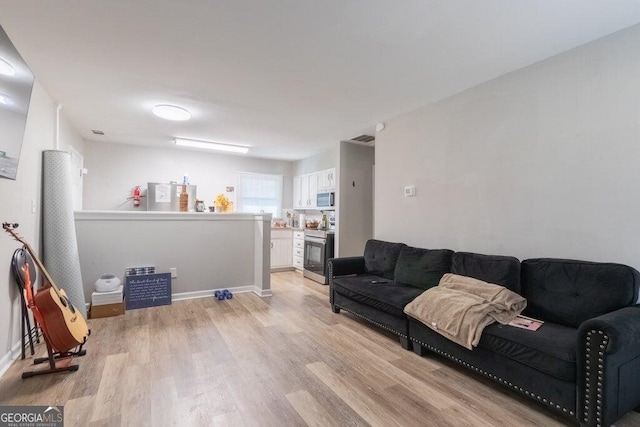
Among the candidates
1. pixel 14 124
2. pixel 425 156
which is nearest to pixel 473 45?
pixel 425 156

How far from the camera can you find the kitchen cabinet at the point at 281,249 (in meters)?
6.14

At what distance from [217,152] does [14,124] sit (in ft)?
13.3

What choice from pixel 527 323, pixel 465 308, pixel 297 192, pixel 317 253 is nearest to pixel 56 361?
pixel 465 308

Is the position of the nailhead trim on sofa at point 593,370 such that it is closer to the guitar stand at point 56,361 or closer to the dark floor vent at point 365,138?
the guitar stand at point 56,361

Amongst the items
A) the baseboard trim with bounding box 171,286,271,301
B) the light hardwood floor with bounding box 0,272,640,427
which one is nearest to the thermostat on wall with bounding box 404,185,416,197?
the light hardwood floor with bounding box 0,272,640,427

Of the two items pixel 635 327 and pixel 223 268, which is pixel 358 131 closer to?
pixel 223 268

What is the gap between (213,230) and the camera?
4312 millimetres

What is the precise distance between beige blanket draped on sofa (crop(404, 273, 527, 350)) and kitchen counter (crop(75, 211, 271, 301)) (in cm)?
252

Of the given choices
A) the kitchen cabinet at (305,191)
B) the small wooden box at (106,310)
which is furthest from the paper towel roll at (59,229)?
the kitchen cabinet at (305,191)

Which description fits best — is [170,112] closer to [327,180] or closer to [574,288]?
[327,180]

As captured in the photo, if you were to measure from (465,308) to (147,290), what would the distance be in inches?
142

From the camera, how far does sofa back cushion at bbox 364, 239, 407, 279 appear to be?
3.57 metres

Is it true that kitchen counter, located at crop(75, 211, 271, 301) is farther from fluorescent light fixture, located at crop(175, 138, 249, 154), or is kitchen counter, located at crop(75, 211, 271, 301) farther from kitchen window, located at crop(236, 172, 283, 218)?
kitchen window, located at crop(236, 172, 283, 218)

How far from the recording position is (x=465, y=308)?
223 cm
